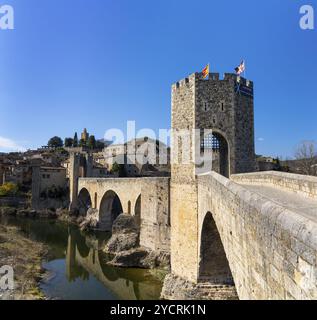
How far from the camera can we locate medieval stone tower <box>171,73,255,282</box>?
12.1 meters

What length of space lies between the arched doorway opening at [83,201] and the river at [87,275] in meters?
9.90

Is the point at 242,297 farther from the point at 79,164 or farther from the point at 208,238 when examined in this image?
the point at 79,164

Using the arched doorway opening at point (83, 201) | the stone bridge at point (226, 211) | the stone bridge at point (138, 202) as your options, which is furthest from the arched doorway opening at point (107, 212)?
the stone bridge at point (226, 211)

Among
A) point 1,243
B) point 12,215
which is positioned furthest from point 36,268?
point 12,215

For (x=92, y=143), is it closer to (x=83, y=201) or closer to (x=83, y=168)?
(x=83, y=168)

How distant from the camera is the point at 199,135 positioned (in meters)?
12.1

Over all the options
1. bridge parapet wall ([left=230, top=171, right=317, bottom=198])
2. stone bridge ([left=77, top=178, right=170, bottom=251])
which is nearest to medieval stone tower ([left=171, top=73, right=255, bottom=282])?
bridge parapet wall ([left=230, top=171, right=317, bottom=198])

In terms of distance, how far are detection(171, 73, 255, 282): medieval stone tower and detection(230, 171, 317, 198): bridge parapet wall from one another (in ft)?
4.87

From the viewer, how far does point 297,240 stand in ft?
8.58

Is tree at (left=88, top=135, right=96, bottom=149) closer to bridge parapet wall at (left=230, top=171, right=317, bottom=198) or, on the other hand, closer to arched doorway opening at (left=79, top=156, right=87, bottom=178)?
arched doorway opening at (left=79, top=156, right=87, bottom=178)

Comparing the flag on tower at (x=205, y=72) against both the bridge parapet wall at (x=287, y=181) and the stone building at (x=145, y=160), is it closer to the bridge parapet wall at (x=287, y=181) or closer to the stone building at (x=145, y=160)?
the bridge parapet wall at (x=287, y=181)

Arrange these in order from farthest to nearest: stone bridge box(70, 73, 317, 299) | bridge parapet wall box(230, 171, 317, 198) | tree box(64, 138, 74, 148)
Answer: tree box(64, 138, 74, 148) → bridge parapet wall box(230, 171, 317, 198) → stone bridge box(70, 73, 317, 299)

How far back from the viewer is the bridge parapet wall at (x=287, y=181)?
21.3 ft

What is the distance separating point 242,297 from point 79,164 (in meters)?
41.2
